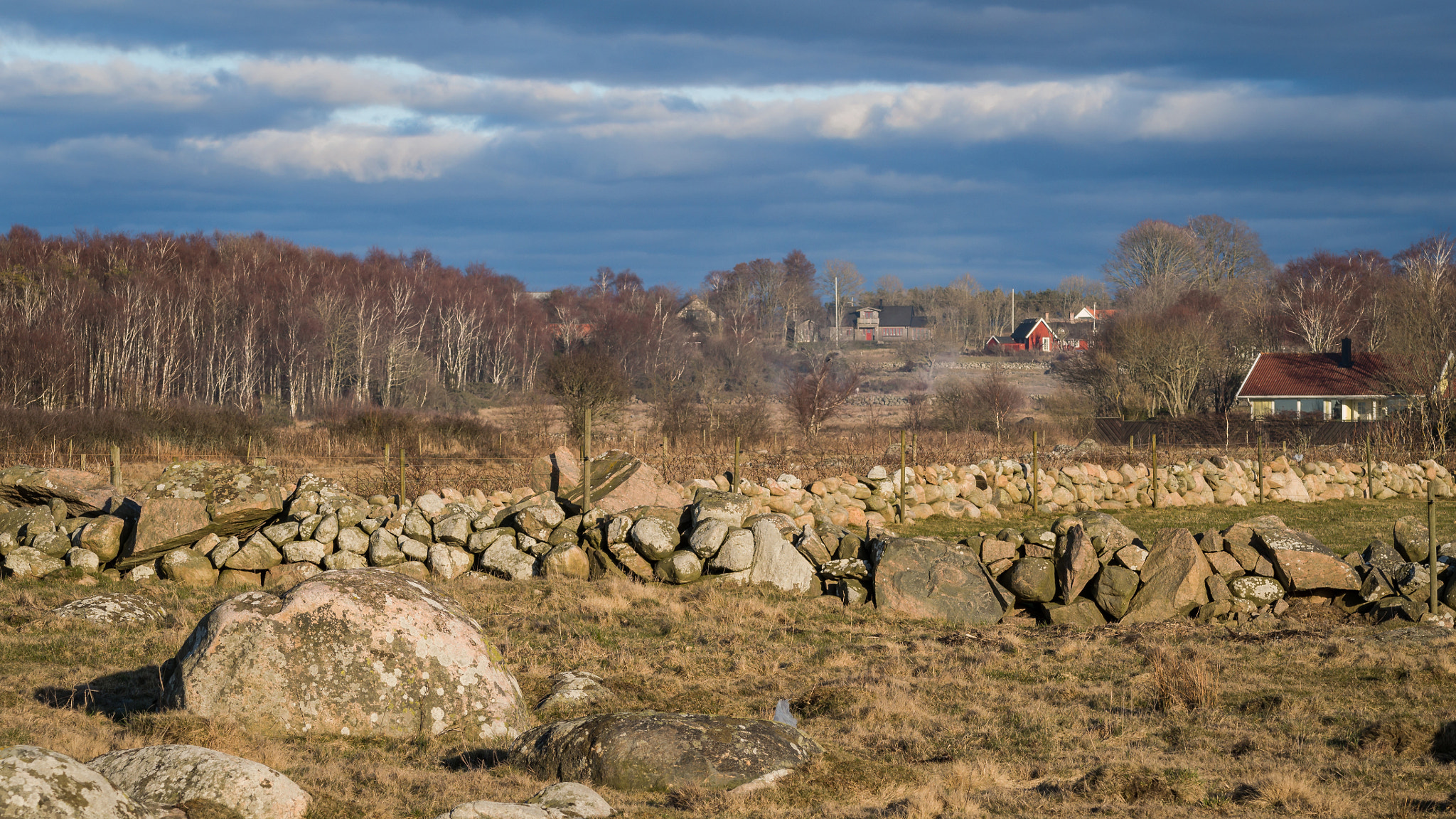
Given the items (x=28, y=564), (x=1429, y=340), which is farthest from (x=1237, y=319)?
(x=28, y=564)

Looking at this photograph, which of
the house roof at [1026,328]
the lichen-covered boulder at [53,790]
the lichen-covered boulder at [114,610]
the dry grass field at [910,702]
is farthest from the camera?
the house roof at [1026,328]

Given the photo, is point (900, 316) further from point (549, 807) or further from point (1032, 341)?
point (549, 807)

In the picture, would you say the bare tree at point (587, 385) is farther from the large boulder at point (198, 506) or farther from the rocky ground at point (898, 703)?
the rocky ground at point (898, 703)

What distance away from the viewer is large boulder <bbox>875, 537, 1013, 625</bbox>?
1105 cm

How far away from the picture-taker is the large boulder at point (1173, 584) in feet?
35.9

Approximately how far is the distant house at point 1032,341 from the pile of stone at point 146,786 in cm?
9198

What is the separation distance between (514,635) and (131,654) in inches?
120

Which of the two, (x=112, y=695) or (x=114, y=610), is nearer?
(x=112, y=695)

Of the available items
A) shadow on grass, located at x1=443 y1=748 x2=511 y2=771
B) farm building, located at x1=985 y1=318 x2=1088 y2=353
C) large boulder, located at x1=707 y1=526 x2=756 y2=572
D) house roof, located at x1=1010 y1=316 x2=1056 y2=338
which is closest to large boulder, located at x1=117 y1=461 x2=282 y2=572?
large boulder, located at x1=707 y1=526 x2=756 y2=572

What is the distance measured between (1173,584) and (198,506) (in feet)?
36.8

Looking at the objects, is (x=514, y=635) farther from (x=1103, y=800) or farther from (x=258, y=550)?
(x=1103, y=800)

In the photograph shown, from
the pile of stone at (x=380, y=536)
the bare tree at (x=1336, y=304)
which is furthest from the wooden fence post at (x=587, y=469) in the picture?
the bare tree at (x=1336, y=304)

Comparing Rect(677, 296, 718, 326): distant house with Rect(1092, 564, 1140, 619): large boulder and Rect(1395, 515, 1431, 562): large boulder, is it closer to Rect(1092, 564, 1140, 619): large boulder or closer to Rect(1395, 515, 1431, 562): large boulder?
Rect(1395, 515, 1431, 562): large boulder

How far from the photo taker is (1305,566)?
10.9m
